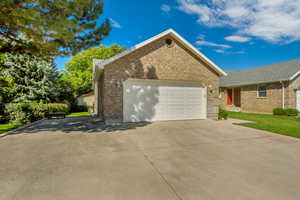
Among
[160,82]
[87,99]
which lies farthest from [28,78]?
[160,82]

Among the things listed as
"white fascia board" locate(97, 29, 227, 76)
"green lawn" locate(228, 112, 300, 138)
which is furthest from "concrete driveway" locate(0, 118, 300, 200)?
"white fascia board" locate(97, 29, 227, 76)

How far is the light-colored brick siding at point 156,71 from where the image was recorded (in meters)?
8.29

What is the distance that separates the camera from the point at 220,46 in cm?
1845

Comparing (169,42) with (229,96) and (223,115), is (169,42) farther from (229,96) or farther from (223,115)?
(229,96)

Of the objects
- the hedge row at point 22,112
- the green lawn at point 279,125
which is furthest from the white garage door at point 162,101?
the hedge row at point 22,112

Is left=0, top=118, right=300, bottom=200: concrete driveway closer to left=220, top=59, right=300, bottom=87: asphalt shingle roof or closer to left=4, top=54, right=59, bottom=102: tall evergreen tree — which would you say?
left=4, top=54, right=59, bottom=102: tall evergreen tree

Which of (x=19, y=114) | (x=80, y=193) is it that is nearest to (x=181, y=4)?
(x=80, y=193)

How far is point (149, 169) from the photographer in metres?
3.16

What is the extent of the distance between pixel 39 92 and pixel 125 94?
34.3 ft

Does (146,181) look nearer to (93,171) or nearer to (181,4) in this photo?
(93,171)

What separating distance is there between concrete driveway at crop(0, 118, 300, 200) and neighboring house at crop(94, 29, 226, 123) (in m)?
3.67

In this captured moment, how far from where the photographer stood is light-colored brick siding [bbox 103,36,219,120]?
829cm

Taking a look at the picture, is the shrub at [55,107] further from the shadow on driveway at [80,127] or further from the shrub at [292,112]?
the shrub at [292,112]

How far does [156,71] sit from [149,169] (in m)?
6.72
